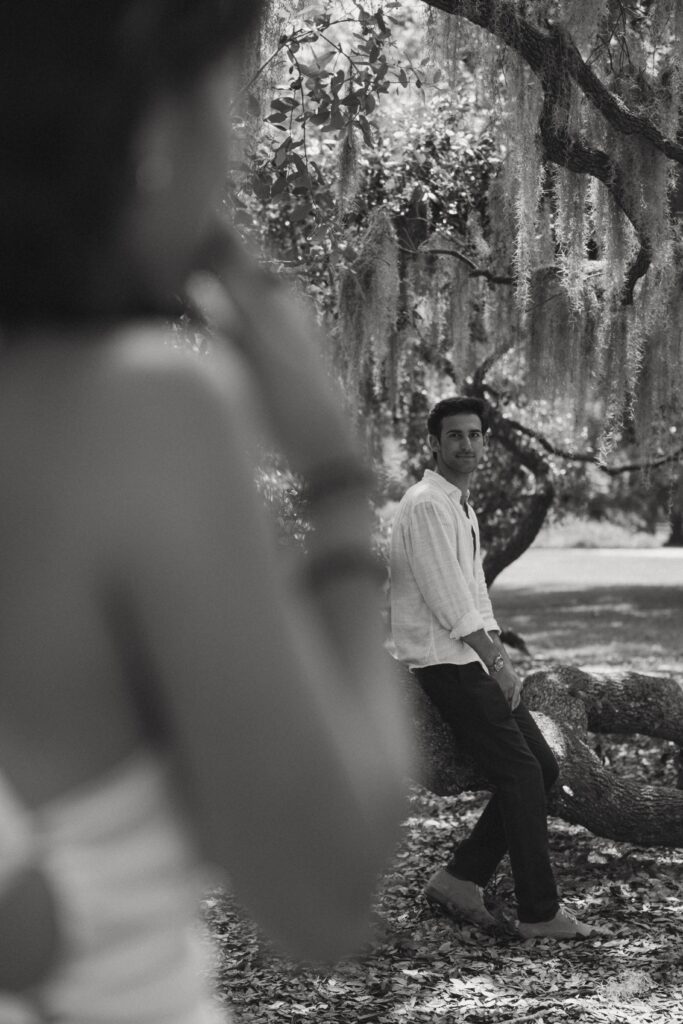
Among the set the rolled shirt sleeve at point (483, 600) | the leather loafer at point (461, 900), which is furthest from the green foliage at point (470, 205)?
the leather loafer at point (461, 900)

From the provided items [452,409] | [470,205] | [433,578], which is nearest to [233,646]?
[433,578]

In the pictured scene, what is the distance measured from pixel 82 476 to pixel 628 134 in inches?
200

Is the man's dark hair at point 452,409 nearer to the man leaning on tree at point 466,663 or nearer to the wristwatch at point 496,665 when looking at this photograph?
the man leaning on tree at point 466,663

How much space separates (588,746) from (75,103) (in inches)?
193

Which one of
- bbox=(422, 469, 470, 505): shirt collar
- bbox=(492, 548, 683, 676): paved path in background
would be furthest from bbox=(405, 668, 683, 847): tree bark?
bbox=(492, 548, 683, 676): paved path in background

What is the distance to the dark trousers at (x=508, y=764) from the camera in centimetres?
444

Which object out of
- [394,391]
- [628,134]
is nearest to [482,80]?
[628,134]

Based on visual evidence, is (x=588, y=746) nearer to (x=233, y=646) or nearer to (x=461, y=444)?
(x=461, y=444)

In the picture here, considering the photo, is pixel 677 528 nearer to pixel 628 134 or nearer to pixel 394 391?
pixel 394 391

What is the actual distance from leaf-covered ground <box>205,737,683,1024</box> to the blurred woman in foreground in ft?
9.01

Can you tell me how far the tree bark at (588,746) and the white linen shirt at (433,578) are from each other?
233mm

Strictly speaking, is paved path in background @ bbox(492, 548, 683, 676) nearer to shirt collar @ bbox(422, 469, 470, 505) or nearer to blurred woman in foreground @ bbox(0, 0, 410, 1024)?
shirt collar @ bbox(422, 469, 470, 505)

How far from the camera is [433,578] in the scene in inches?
171

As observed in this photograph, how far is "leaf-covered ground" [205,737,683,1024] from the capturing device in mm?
3910
